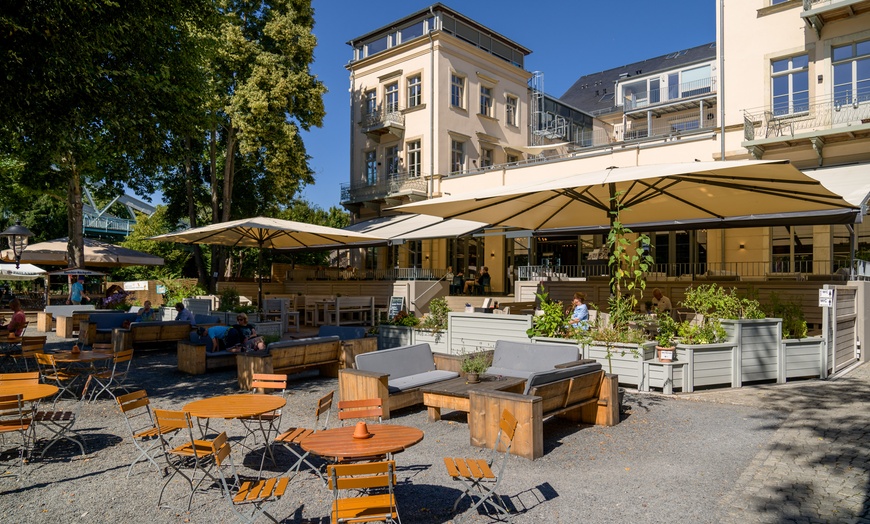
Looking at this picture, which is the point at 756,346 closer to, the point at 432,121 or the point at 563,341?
the point at 563,341

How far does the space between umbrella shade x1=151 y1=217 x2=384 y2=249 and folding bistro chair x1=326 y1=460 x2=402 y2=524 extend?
33.4 feet

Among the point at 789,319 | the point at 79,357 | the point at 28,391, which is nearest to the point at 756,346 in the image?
the point at 789,319

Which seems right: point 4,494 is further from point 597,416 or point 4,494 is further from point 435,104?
point 435,104

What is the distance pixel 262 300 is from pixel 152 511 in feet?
35.2

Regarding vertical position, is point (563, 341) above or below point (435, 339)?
above

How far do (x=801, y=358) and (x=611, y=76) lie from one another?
35707 mm

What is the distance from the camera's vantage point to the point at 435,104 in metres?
25.2

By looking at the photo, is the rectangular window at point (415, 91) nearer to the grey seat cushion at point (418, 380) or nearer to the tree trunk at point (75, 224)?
the tree trunk at point (75, 224)

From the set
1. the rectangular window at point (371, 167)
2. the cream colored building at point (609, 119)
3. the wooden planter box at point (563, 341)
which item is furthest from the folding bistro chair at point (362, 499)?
the rectangular window at point (371, 167)

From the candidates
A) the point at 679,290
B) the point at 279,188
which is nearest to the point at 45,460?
the point at 679,290

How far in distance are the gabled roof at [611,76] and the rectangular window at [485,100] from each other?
40.1 feet

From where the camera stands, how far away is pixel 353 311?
1652 cm

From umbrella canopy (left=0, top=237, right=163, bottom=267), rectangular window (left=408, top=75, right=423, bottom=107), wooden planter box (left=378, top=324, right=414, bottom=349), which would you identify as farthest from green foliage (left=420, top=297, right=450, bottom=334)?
rectangular window (left=408, top=75, right=423, bottom=107)

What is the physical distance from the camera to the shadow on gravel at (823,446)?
4383 mm
